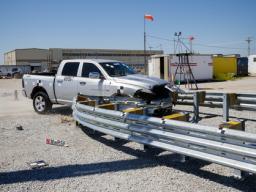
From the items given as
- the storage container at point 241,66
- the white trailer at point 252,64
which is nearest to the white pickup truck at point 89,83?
the storage container at point 241,66

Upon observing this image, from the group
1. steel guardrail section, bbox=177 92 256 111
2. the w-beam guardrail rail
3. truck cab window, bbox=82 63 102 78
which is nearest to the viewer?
the w-beam guardrail rail

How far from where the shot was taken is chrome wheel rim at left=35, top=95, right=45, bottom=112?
37.2 ft

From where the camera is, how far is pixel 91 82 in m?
9.77

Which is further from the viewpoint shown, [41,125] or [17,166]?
[41,125]

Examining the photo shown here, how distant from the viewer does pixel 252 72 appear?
48594mm

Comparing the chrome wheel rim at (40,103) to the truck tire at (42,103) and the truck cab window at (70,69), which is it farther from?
the truck cab window at (70,69)

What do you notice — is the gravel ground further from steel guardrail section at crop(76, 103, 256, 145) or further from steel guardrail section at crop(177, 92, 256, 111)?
steel guardrail section at crop(177, 92, 256, 111)

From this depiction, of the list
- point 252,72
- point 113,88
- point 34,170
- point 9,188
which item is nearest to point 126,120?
point 34,170

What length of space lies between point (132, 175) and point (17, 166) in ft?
6.82

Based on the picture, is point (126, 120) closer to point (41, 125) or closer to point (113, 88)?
point (113, 88)

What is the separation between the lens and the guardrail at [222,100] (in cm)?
819

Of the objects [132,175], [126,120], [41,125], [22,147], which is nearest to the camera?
[132,175]

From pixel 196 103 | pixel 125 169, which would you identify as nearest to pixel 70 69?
pixel 196 103

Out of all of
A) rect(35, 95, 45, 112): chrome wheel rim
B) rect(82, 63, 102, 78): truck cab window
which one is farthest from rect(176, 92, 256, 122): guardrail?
rect(35, 95, 45, 112): chrome wheel rim
